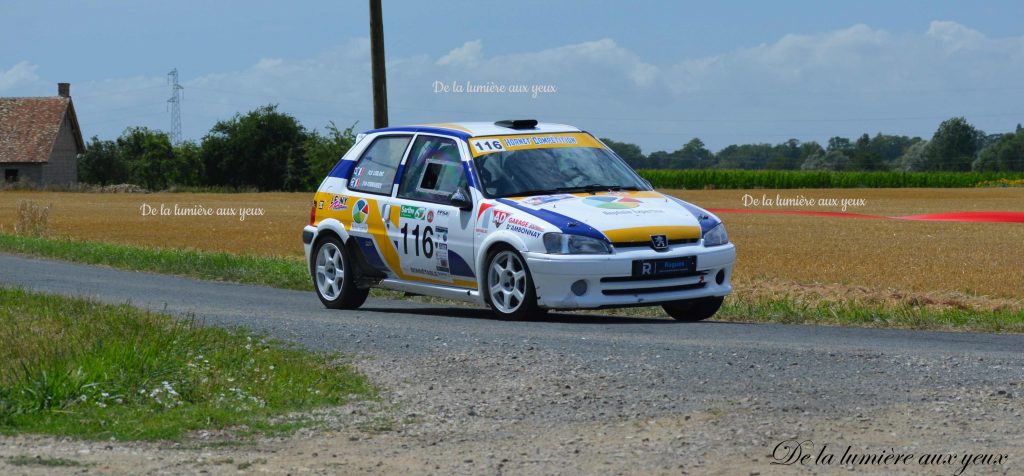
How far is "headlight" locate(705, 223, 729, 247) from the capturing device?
12.3 metres

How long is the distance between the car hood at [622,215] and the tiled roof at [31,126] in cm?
8704

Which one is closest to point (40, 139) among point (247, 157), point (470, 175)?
point (247, 157)

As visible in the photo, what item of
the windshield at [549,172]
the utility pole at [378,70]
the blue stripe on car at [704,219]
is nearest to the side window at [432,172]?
the windshield at [549,172]

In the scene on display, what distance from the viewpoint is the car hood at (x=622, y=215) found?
463 inches

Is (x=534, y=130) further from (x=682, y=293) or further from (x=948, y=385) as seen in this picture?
(x=948, y=385)

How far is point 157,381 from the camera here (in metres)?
8.30

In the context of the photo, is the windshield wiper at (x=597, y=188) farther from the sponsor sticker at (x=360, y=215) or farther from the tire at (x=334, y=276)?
the tire at (x=334, y=276)

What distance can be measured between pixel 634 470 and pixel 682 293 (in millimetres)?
6091

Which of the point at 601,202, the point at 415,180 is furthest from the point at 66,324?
the point at 601,202

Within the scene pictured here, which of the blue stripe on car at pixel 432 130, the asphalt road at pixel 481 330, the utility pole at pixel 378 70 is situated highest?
the utility pole at pixel 378 70

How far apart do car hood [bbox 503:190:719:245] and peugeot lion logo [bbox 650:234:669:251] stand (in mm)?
32

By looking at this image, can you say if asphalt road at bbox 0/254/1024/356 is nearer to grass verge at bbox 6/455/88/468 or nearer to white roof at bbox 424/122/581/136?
white roof at bbox 424/122/581/136

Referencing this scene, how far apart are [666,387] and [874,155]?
13067cm

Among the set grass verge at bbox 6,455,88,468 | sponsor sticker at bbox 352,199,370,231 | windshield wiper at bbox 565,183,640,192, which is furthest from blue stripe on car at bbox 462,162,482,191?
grass verge at bbox 6,455,88,468
